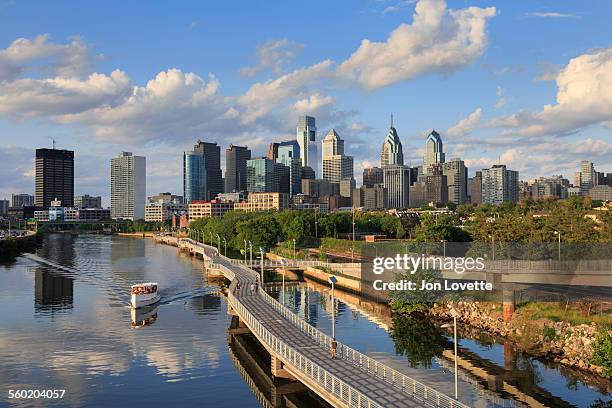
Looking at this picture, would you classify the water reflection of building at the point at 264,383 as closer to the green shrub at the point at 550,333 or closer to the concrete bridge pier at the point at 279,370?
the concrete bridge pier at the point at 279,370

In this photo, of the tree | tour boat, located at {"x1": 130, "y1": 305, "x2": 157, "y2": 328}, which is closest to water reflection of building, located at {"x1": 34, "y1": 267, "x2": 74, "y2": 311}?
tour boat, located at {"x1": 130, "y1": 305, "x2": 157, "y2": 328}

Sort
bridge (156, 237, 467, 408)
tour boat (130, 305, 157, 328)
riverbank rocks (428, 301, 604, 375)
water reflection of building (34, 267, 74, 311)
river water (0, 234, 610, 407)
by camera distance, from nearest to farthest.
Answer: bridge (156, 237, 467, 408) < river water (0, 234, 610, 407) < riverbank rocks (428, 301, 604, 375) < tour boat (130, 305, 157, 328) < water reflection of building (34, 267, 74, 311)

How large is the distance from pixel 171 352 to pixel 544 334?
36.2 meters

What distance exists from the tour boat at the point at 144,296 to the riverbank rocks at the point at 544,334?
42.2m

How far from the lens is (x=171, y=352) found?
56.6 m

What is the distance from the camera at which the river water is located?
4478 centimetres

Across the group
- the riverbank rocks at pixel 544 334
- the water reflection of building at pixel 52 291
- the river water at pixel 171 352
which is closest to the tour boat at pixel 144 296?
the river water at pixel 171 352

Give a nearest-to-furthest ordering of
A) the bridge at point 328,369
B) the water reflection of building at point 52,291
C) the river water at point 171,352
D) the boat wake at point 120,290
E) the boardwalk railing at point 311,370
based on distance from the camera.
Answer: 1. the boardwalk railing at point 311,370
2. the bridge at point 328,369
3. the river water at point 171,352
4. the water reflection of building at point 52,291
5. the boat wake at point 120,290

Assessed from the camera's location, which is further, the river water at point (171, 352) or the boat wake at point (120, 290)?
the boat wake at point (120, 290)

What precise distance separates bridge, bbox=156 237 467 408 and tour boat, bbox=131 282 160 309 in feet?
61.3

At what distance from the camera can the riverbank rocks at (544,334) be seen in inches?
1998

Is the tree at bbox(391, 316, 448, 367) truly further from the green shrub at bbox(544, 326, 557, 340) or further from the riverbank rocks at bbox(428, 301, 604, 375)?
the green shrub at bbox(544, 326, 557, 340)

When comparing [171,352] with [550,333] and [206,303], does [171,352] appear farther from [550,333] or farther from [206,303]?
[550,333]

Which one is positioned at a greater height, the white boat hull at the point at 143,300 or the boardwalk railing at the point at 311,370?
the boardwalk railing at the point at 311,370
